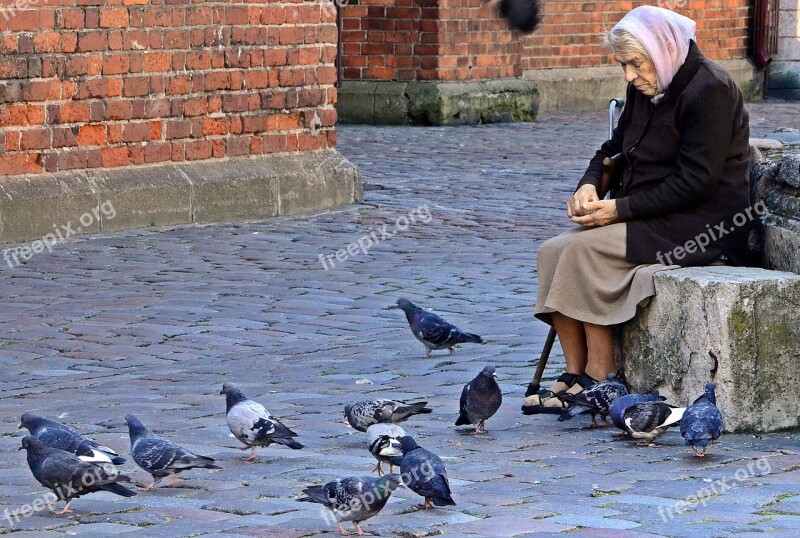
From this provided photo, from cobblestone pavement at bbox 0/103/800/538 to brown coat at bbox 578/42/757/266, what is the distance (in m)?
0.77

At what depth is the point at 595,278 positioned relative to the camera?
233 inches

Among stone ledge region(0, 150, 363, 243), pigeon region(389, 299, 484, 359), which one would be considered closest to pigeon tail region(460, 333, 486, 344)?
pigeon region(389, 299, 484, 359)

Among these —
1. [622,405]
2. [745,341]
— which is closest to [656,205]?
[745,341]

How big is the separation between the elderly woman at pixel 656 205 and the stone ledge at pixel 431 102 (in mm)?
12734

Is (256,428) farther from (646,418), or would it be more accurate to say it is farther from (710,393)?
(710,393)

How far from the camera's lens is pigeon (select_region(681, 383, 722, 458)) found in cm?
499

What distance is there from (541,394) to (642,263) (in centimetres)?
64

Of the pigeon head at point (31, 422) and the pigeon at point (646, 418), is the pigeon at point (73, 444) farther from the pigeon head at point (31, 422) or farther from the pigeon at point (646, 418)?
the pigeon at point (646, 418)

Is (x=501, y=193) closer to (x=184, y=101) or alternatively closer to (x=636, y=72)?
(x=184, y=101)

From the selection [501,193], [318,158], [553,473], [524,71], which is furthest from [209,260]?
[524,71]

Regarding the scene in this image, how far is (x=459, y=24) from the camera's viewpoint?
18828 millimetres

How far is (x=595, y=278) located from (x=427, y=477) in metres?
1.74

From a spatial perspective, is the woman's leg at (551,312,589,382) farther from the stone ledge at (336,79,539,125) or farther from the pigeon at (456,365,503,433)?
the stone ledge at (336,79,539,125)

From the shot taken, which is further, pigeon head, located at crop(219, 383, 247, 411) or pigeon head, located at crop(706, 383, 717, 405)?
pigeon head, located at crop(219, 383, 247, 411)
